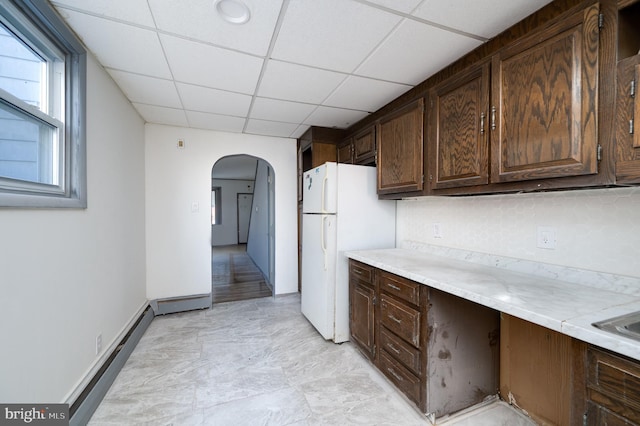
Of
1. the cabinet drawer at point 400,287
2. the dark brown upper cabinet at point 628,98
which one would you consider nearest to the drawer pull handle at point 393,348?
the cabinet drawer at point 400,287

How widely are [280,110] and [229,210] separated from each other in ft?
23.0

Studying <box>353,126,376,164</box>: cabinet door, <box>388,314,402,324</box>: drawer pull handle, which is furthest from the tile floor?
<box>353,126,376,164</box>: cabinet door

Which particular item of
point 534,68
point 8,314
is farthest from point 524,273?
point 8,314

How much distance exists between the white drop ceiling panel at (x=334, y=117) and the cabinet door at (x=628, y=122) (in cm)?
199

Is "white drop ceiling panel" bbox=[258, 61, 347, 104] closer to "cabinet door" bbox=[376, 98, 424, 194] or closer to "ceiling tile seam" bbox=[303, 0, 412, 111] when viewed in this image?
"ceiling tile seam" bbox=[303, 0, 412, 111]

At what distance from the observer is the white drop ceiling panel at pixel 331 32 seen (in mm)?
1342

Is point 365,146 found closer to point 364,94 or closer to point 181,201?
point 364,94

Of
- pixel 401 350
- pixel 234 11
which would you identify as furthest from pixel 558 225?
pixel 234 11

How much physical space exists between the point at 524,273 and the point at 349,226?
1.36 m

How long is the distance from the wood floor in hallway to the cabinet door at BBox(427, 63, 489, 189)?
10.1ft

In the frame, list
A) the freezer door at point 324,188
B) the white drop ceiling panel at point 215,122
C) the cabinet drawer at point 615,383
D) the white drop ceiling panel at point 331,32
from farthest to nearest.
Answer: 1. the white drop ceiling panel at point 215,122
2. the freezer door at point 324,188
3. the white drop ceiling panel at point 331,32
4. the cabinet drawer at point 615,383

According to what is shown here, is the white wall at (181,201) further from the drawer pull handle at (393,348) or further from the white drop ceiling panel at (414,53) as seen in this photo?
the drawer pull handle at (393,348)

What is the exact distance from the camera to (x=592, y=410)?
0.87m

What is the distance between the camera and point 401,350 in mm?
1752
